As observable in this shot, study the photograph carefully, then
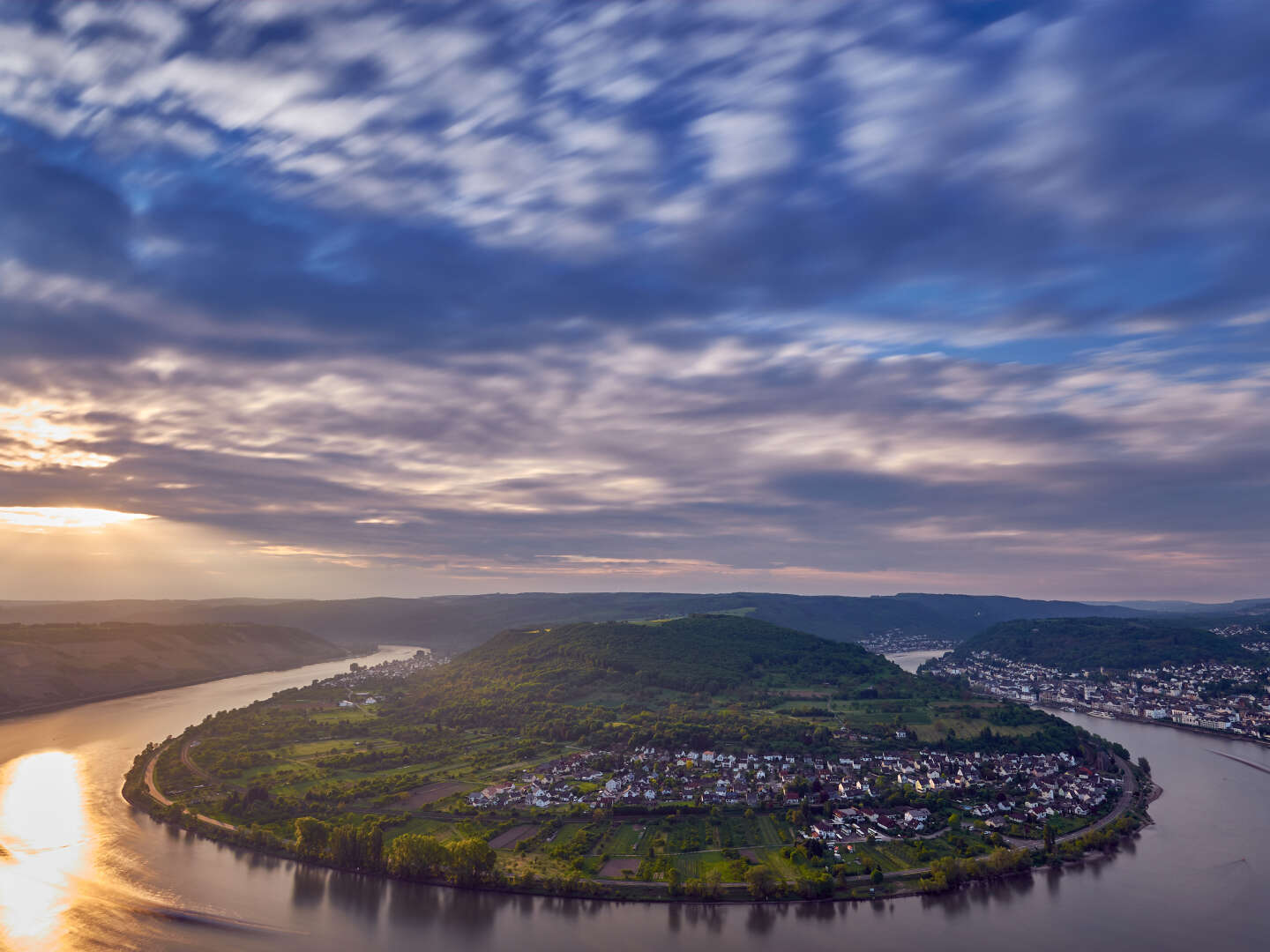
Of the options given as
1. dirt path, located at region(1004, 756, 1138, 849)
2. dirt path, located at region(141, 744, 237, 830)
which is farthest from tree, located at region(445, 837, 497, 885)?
dirt path, located at region(1004, 756, 1138, 849)

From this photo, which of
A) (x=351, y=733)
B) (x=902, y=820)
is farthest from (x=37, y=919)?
(x=902, y=820)

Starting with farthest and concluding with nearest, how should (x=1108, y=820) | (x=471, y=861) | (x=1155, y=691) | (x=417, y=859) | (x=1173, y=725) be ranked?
1. (x=1155, y=691)
2. (x=1173, y=725)
3. (x=1108, y=820)
4. (x=417, y=859)
5. (x=471, y=861)

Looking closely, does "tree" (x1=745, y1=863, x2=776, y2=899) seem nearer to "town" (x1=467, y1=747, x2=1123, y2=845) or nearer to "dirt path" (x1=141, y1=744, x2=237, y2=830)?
"town" (x1=467, y1=747, x2=1123, y2=845)

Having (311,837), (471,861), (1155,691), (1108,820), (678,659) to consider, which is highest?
(678,659)

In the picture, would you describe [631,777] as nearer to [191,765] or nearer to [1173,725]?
[191,765]

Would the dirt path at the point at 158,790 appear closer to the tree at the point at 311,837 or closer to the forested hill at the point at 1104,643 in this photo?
the tree at the point at 311,837


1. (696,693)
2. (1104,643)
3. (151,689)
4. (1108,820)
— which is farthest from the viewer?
(1104,643)

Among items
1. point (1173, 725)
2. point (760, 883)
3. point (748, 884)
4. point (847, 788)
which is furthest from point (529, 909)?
point (1173, 725)
